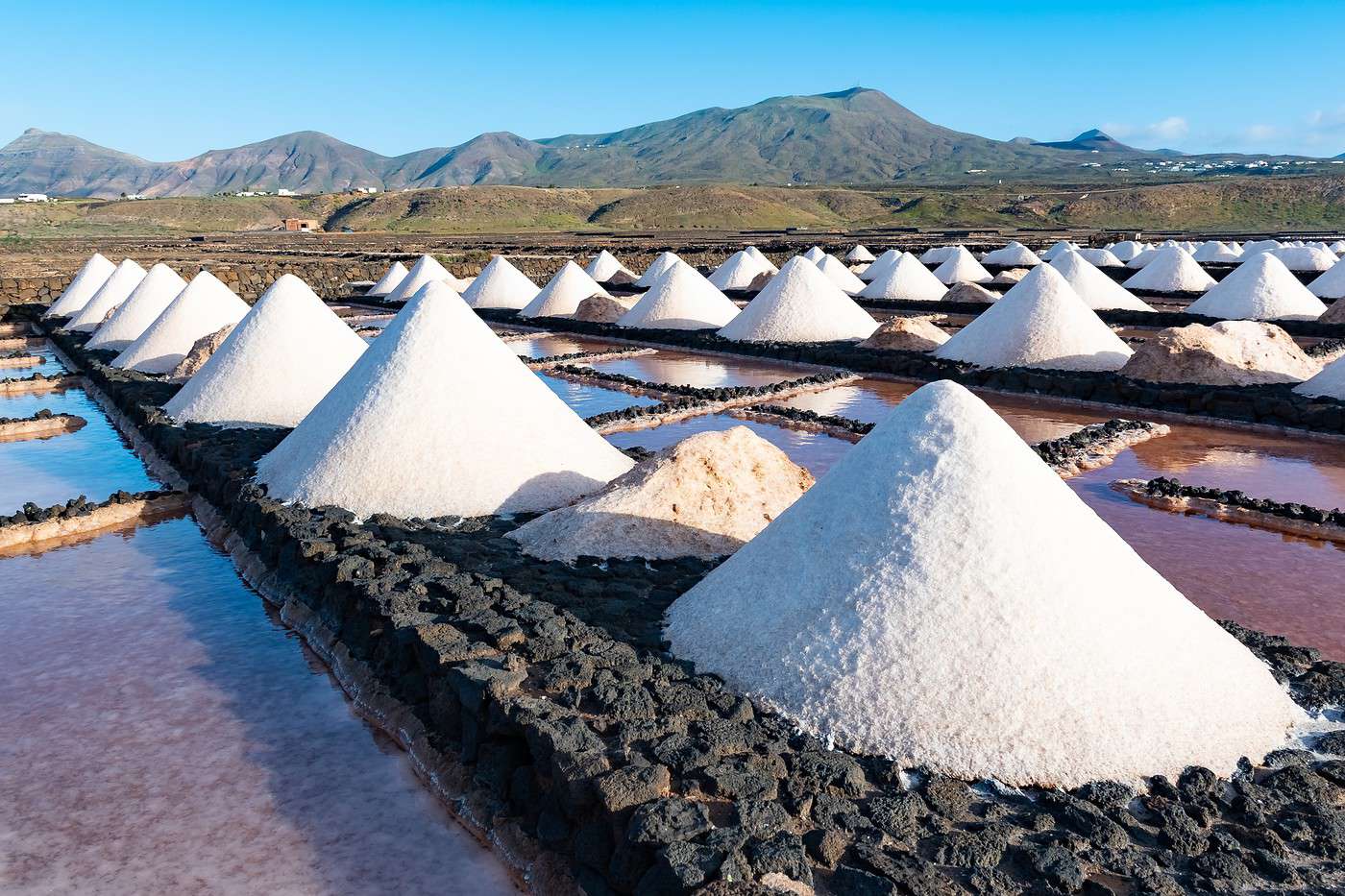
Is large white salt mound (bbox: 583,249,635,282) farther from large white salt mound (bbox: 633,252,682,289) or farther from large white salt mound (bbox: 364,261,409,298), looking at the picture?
large white salt mound (bbox: 364,261,409,298)

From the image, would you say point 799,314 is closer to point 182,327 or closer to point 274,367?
point 274,367

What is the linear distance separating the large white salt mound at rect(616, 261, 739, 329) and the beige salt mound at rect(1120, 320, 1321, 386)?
8.98m

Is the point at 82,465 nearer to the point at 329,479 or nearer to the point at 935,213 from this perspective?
the point at 329,479

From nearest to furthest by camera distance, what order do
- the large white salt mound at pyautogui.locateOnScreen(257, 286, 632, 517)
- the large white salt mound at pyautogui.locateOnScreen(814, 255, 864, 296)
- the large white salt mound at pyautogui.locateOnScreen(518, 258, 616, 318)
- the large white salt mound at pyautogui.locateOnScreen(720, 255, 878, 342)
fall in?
the large white salt mound at pyautogui.locateOnScreen(257, 286, 632, 517) < the large white salt mound at pyautogui.locateOnScreen(720, 255, 878, 342) < the large white salt mound at pyautogui.locateOnScreen(518, 258, 616, 318) < the large white salt mound at pyautogui.locateOnScreen(814, 255, 864, 296)

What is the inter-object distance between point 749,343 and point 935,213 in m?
66.6

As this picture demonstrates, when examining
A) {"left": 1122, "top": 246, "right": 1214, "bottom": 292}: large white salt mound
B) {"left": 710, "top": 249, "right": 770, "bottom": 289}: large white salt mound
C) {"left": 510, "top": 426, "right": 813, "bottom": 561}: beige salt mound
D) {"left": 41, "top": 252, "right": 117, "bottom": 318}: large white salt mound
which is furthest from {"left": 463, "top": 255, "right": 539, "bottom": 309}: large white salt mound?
{"left": 510, "top": 426, "right": 813, "bottom": 561}: beige salt mound

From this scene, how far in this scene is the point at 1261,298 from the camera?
19750mm

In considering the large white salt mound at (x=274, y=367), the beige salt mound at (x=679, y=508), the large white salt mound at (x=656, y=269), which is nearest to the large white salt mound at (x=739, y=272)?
the large white salt mound at (x=656, y=269)

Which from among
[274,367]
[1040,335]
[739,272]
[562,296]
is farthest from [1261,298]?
[274,367]

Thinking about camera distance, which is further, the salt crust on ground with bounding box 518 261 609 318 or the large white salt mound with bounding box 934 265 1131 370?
the salt crust on ground with bounding box 518 261 609 318

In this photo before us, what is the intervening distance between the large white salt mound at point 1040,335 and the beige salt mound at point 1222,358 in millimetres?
893

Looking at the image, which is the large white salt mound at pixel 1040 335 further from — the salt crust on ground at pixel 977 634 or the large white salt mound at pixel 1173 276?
the large white salt mound at pixel 1173 276

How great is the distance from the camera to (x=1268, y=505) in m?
7.82

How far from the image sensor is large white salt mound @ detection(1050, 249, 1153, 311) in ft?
70.1
